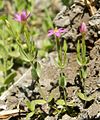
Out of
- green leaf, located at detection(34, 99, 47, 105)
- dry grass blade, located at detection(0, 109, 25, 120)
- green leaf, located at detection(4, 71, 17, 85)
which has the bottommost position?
dry grass blade, located at detection(0, 109, 25, 120)

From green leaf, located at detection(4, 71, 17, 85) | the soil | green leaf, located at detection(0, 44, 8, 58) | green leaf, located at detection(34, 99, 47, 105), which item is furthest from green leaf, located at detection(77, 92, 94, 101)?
green leaf, located at detection(0, 44, 8, 58)

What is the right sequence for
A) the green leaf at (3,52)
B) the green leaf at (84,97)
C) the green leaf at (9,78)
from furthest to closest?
the green leaf at (3,52), the green leaf at (9,78), the green leaf at (84,97)

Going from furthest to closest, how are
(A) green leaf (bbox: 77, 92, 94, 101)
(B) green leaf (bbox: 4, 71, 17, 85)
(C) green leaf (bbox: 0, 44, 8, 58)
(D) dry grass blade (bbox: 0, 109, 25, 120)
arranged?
1. (C) green leaf (bbox: 0, 44, 8, 58)
2. (B) green leaf (bbox: 4, 71, 17, 85)
3. (D) dry grass blade (bbox: 0, 109, 25, 120)
4. (A) green leaf (bbox: 77, 92, 94, 101)

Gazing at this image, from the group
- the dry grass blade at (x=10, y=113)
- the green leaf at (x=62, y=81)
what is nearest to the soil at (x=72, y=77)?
the dry grass blade at (x=10, y=113)

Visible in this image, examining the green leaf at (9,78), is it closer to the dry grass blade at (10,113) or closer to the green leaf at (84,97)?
the dry grass blade at (10,113)

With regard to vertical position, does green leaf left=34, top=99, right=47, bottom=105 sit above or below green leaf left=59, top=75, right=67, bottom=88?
below

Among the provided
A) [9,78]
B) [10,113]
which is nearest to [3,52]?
[9,78]

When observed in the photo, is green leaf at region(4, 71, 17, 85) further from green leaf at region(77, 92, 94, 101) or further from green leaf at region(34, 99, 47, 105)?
green leaf at region(77, 92, 94, 101)

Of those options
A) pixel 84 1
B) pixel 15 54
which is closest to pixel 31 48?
pixel 84 1

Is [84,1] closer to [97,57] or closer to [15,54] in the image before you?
[97,57]
